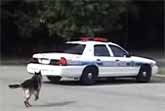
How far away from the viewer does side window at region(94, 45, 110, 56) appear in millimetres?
20169

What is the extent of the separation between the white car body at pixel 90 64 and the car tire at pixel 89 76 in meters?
0.13

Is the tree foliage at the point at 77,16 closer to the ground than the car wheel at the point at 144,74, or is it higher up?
higher up

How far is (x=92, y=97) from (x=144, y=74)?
244 inches

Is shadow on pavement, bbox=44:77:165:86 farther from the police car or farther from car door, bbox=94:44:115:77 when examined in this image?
car door, bbox=94:44:115:77

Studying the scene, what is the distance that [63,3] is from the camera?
3117 centimetres

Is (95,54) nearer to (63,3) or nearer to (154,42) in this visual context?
(63,3)

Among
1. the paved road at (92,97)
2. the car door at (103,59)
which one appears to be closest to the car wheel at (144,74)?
the paved road at (92,97)

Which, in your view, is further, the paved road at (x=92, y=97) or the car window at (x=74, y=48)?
the car window at (x=74, y=48)

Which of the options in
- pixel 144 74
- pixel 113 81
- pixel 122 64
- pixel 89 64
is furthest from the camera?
pixel 113 81

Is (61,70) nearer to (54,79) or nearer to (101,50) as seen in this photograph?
(54,79)

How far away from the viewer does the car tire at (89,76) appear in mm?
19438

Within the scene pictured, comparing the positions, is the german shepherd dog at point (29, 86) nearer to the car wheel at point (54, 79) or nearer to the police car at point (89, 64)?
the police car at point (89, 64)

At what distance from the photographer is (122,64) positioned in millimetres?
20656

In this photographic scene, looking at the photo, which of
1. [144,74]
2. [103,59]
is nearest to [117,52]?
[103,59]
